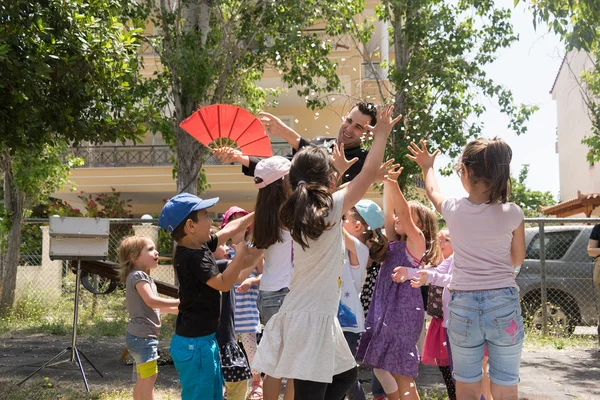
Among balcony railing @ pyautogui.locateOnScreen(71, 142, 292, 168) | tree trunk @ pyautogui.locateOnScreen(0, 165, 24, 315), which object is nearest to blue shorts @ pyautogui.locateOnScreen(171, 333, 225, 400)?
tree trunk @ pyautogui.locateOnScreen(0, 165, 24, 315)

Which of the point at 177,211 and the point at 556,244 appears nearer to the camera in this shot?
the point at 177,211

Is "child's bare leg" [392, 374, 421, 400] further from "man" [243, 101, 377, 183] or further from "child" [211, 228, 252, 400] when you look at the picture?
"man" [243, 101, 377, 183]

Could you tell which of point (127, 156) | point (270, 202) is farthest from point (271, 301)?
point (127, 156)

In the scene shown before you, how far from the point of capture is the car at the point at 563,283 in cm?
1059

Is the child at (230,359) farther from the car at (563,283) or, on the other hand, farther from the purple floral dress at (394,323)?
the car at (563,283)

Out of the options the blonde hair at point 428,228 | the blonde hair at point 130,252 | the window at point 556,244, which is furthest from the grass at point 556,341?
the blonde hair at point 130,252

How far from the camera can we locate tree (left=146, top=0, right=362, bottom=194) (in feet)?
33.8

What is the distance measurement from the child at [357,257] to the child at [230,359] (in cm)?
78

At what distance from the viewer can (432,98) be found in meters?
11.6

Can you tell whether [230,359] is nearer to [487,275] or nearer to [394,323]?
[394,323]

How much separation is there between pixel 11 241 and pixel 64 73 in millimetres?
6954

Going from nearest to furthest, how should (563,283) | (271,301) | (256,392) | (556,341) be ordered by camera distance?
(271,301), (256,392), (556,341), (563,283)

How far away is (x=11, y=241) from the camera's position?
1211cm

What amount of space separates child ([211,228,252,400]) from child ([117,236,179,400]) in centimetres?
45
